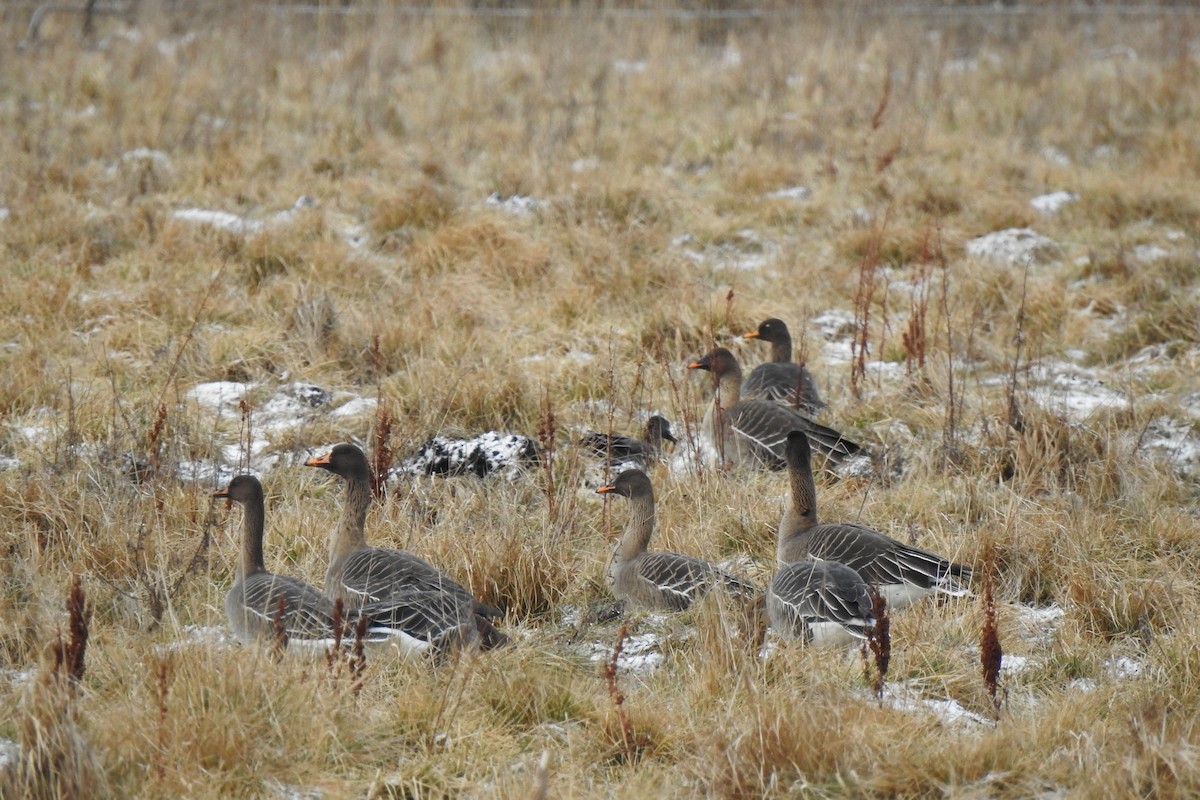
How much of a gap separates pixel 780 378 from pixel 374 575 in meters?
3.24

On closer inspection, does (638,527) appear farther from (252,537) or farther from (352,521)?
(252,537)

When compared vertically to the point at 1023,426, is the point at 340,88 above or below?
above

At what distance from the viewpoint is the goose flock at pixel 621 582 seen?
15.0ft

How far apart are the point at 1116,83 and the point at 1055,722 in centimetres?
1132

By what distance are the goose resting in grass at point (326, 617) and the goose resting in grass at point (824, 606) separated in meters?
1.15

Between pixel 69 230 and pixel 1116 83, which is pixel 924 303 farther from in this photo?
pixel 1116 83

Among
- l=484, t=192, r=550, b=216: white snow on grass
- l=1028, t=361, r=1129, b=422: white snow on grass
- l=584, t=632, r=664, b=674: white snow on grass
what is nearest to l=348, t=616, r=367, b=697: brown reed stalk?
l=584, t=632, r=664, b=674: white snow on grass

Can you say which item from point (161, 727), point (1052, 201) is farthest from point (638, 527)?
point (1052, 201)

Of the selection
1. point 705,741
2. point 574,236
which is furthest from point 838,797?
point 574,236

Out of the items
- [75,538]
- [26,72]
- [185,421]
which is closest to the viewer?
[75,538]

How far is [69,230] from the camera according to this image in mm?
9180

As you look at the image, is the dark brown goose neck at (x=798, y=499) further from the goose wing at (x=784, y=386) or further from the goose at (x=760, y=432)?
the goose wing at (x=784, y=386)

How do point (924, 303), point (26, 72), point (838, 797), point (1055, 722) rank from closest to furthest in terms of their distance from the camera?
point (838, 797), point (1055, 722), point (924, 303), point (26, 72)

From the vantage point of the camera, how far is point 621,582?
17.7 ft
